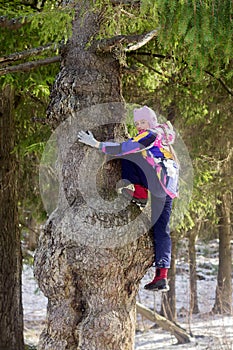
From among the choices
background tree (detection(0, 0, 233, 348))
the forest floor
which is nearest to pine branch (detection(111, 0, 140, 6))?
background tree (detection(0, 0, 233, 348))

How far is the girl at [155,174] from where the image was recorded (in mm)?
3713

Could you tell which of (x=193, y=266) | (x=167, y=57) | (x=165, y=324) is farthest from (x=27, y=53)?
(x=193, y=266)

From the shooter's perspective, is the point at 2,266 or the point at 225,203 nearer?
the point at 2,266

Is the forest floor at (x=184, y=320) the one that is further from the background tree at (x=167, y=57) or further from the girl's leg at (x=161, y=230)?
the girl's leg at (x=161, y=230)

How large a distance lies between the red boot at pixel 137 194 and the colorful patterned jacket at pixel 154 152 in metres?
0.21

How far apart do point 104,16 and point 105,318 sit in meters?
2.16

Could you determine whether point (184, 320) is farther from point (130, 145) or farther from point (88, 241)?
point (130, 145)

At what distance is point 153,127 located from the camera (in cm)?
381

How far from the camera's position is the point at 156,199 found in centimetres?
382

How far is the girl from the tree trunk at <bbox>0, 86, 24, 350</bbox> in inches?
181

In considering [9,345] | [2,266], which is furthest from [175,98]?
[9,345]

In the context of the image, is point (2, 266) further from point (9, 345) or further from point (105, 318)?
point (105, 318)

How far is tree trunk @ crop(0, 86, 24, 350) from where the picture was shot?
26.8 feet

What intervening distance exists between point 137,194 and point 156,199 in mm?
146
